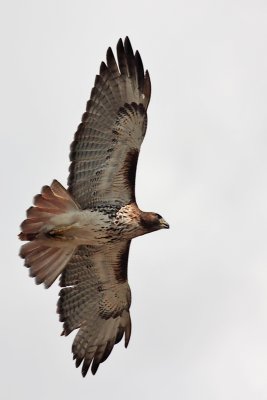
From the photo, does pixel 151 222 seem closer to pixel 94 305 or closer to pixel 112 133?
pixel 112 133

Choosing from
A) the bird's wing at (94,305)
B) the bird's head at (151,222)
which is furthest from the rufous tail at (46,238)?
the bird's head at (151,222)

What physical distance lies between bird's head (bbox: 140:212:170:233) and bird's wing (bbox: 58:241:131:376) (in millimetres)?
1107

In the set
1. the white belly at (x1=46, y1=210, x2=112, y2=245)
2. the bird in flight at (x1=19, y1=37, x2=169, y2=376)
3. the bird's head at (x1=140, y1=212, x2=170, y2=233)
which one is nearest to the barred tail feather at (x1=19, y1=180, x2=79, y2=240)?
the bird in flight at (x1=19, y1=37, x2=169, y2=376)

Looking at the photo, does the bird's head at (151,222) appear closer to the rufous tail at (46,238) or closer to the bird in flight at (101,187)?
the bird in flight at (101,187)

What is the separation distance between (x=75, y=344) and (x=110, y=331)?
57 centimetres

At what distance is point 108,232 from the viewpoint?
2011cm

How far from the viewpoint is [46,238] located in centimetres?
2003

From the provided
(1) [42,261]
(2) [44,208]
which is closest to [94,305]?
(1) [42,261]

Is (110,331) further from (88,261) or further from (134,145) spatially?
(134,145)

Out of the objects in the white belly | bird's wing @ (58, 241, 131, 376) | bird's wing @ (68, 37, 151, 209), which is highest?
bird's wing @ (68, 37, 151, 209)

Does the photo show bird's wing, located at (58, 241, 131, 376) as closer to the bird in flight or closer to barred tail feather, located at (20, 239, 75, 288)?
the bird in flight

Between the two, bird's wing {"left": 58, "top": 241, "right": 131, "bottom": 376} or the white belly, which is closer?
the white belly

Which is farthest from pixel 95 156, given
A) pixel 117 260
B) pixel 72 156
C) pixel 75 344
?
pixel 75 344

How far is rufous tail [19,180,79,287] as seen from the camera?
19.7 m
